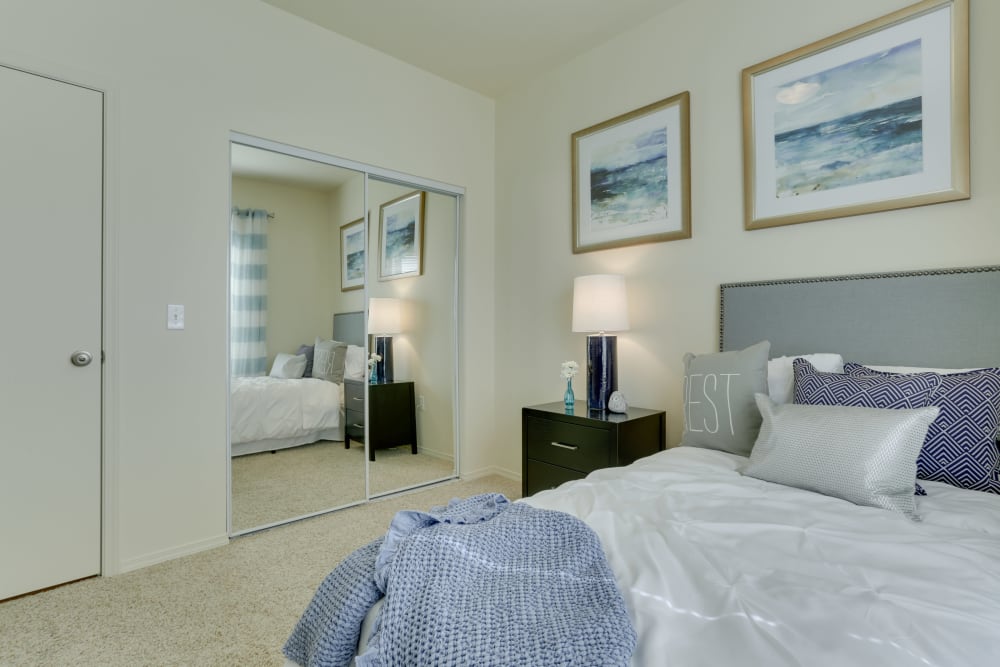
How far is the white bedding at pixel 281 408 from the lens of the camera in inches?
108

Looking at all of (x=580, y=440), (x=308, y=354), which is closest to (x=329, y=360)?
(x=308, y=354)

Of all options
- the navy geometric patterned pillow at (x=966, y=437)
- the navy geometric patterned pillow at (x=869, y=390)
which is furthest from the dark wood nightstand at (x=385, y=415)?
the navy geometric patterned pillow at (x=966, y=437)

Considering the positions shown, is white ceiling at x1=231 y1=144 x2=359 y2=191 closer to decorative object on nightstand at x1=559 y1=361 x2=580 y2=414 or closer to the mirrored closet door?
the mirrored closet door

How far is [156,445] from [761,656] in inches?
104

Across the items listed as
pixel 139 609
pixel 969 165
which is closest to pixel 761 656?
pixel 969 165

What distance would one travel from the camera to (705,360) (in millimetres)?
2186

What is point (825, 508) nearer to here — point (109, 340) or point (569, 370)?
point (569, 370)

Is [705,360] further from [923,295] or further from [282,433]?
[282,433]

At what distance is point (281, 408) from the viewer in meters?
2.90

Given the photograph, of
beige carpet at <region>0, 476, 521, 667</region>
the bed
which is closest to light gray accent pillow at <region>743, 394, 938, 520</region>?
the bed

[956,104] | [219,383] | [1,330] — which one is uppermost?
[956,104]

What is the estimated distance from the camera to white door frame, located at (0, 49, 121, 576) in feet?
7.48

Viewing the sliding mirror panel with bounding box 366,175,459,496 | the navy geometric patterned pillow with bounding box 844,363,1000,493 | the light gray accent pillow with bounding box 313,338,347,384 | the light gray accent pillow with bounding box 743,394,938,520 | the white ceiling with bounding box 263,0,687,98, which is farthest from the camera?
the sliding mirror panel with bounding box 366,175,459,496

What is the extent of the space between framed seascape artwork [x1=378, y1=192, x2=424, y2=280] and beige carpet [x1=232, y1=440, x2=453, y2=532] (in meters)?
1.16
